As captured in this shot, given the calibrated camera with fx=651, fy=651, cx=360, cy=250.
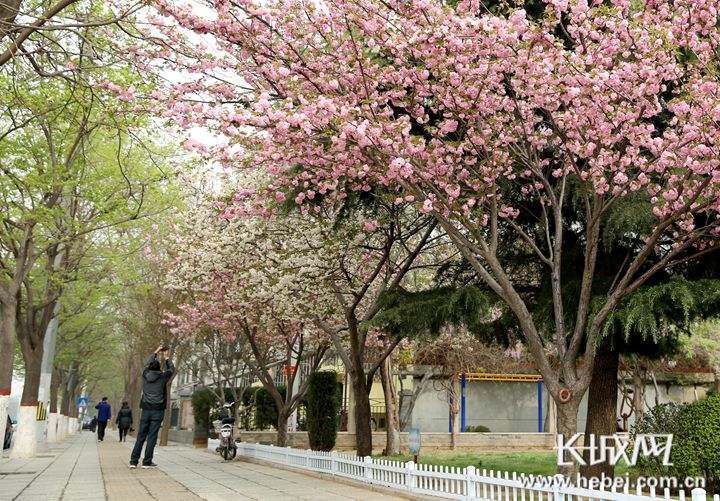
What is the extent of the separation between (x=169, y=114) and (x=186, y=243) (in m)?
9.78

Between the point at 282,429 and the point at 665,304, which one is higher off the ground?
the point at 665,304

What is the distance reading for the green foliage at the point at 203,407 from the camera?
80.4 ft

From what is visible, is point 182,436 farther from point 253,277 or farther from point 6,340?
point 253,277

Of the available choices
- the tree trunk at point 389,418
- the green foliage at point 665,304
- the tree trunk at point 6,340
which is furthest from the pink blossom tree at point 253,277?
the green foliage at point 665,304

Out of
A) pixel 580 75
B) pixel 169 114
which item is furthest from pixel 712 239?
pixel 169 114

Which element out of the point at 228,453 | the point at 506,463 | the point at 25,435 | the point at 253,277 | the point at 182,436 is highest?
the point at 253,277

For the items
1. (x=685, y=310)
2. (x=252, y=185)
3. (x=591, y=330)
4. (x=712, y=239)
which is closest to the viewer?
(x=685, y=310)

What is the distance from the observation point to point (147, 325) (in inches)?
1053

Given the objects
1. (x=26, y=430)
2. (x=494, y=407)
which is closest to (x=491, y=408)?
(x=494, y=407)

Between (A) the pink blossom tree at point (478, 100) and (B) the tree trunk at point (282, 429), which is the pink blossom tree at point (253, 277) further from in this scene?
(A) the pink blossom tree at point (478, 100)

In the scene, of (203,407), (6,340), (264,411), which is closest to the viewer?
(6,340)

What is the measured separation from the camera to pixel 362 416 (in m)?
13.0

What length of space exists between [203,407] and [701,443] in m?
19.0

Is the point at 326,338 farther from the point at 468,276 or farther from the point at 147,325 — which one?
the point at 147,325
